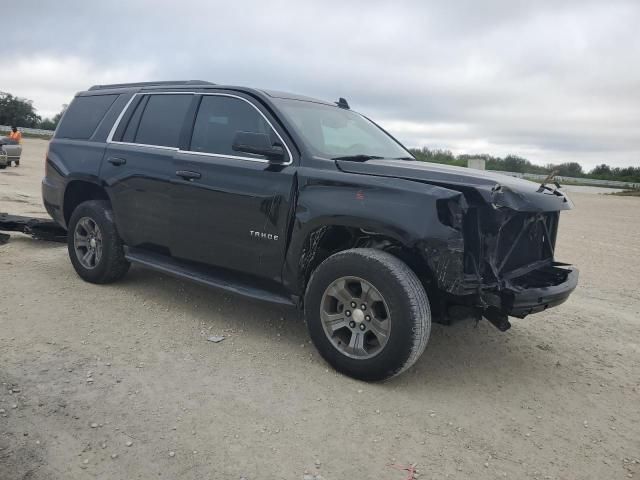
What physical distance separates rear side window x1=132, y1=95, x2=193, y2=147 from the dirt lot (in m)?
1.50

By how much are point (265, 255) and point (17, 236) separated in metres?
5.03

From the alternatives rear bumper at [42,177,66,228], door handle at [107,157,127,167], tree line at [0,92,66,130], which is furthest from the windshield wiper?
tree line at [0,92,66,130]

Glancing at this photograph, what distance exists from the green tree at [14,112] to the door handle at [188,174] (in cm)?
6585

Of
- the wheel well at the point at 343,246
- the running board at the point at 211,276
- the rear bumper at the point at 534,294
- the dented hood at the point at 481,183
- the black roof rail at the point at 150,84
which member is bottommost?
the running board at the point at 211,276

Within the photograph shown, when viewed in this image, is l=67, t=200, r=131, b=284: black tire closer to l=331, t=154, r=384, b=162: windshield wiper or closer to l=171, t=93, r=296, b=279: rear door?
l=171, t=93, r=296, b=279: rear door

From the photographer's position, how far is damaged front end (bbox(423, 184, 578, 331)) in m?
3.43

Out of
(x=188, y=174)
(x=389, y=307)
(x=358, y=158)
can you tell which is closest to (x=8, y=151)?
(x=188, y=174)

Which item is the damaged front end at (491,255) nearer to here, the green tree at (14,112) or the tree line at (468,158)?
the tree line at (468,158)

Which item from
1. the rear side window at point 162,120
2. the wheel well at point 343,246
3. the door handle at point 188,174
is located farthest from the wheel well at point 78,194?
the wheel well at point 343,246

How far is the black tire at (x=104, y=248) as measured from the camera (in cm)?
538

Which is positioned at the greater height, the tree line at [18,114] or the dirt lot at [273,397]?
the tree line at [18,114]

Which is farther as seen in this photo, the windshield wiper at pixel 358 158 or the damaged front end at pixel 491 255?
the windshield wiper at pixel 358 158

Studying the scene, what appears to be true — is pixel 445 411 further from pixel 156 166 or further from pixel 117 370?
pixel 156 166

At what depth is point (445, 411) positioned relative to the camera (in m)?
3.46
